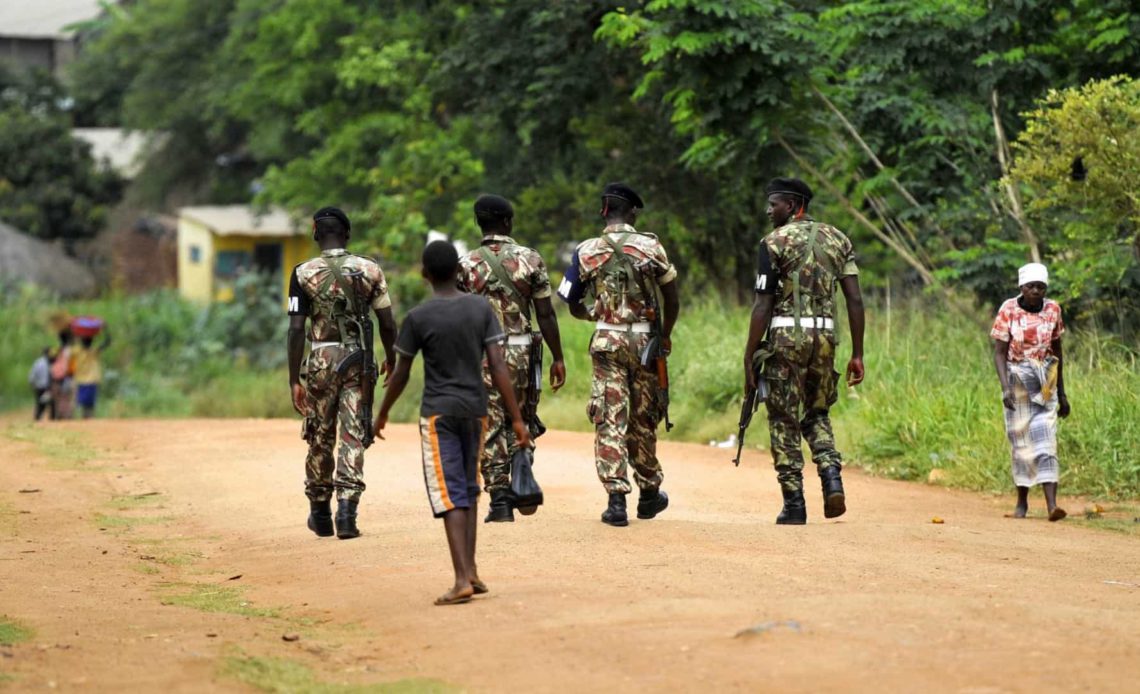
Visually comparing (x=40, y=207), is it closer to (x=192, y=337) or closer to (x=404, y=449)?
(x=192, y=337)

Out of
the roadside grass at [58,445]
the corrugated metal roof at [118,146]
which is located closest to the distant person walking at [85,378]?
the roadside grass at [58,445]

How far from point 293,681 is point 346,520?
364 cm

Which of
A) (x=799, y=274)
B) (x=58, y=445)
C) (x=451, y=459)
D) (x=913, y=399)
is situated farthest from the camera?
(x=58, y=445)

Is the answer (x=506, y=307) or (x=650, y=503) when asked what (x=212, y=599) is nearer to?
(x=506, y=307)

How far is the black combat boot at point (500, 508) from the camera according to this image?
981cm

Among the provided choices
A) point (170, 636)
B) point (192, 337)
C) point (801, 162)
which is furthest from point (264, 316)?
point (170, 636)

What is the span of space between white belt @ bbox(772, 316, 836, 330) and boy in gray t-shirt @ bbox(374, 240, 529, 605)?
2382mm

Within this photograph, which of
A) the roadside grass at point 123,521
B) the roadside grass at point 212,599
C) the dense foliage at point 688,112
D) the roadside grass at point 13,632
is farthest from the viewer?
the dense foliage at point 688,112

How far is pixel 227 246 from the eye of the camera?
44.3 m

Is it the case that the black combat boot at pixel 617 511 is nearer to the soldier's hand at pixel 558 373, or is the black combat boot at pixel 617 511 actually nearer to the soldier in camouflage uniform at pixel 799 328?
the soldier's hand at pixel 558 373

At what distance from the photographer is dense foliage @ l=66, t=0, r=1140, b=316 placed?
16.9m

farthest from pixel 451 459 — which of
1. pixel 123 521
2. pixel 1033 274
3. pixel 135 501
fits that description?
pixel 135 501

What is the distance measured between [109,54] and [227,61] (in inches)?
373

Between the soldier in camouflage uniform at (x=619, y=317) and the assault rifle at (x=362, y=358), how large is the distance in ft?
3.88
